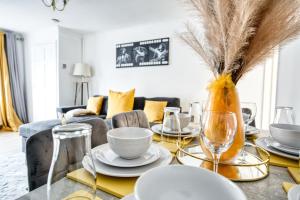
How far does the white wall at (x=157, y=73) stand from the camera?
9.63 feet

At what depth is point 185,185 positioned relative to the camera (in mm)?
414

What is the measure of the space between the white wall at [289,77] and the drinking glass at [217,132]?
52.0 inches

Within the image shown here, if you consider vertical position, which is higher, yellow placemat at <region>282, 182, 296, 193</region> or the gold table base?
yellow placemat at <region>282, 182, 296, 193</region>

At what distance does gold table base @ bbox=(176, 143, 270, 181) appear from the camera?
58 centimetres

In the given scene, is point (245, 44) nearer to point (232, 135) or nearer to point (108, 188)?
point (232, 135)

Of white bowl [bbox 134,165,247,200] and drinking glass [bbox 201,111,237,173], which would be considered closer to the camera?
white bowl [bbox 134,165,247,200]

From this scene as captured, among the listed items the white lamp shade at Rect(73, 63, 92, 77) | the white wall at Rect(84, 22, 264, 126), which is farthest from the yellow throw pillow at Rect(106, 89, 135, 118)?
the white lamp shade at Rect(73, 63, 92, 77)

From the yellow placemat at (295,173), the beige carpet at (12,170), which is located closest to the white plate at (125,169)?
the yellow placemat at (295,173)

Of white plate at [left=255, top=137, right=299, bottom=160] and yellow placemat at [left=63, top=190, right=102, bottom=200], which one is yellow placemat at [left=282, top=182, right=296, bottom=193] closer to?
white plate at [left=255, top=137, right=299, bottom=160]

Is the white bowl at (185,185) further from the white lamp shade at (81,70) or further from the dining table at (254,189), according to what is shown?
the white lamp shade at (81,70)

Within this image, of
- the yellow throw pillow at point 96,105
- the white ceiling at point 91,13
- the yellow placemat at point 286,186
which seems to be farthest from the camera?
the yellow throw pillow at point 96,105

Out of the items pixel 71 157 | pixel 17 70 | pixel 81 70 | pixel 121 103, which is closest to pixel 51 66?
pixel 81 70

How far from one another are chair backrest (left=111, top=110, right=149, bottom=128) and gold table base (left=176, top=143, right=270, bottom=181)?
0.44 m

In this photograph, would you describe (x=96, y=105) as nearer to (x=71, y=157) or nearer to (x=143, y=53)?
(x=143, y=53)
